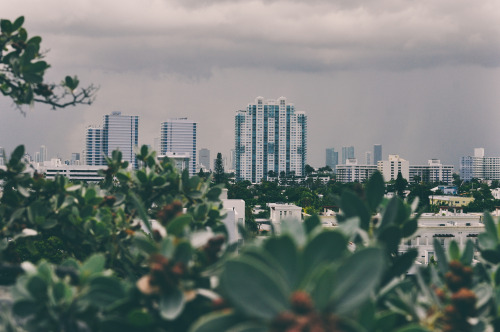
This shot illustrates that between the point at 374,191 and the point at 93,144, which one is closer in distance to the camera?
the point at 374,191

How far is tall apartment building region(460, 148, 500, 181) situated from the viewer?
6407 inches

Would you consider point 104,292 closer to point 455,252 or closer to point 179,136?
point 455,252

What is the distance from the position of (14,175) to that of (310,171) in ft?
343

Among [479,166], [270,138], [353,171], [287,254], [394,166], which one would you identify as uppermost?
[270,138]

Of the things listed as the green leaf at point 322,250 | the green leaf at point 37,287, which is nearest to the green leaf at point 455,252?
the green leaf at point 322,250

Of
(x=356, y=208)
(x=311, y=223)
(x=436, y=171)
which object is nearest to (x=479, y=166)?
(x=436, y=171)

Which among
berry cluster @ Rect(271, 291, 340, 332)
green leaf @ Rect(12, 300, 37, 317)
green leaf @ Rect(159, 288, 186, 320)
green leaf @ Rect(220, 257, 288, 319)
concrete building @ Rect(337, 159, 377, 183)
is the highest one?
concrete building @ Rect(337, 159, 377, 183)

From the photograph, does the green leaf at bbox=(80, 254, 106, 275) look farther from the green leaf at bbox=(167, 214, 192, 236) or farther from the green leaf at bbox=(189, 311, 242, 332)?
the green leaf at bbox=(189, 311, 242, 332)

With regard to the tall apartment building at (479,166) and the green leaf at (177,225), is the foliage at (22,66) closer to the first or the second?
the green leaf at (177,225)

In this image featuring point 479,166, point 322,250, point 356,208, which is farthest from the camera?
point 479,166

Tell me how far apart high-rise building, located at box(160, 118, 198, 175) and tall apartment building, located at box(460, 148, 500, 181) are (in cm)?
8647

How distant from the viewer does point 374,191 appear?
2.14 metres

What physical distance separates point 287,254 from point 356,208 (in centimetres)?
78

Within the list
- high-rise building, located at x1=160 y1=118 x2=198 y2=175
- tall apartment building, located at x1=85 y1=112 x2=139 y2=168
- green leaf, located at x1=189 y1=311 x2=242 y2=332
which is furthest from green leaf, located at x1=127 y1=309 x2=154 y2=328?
high-rise building, located at x1=160 y1=118 x2=198 y2=175
